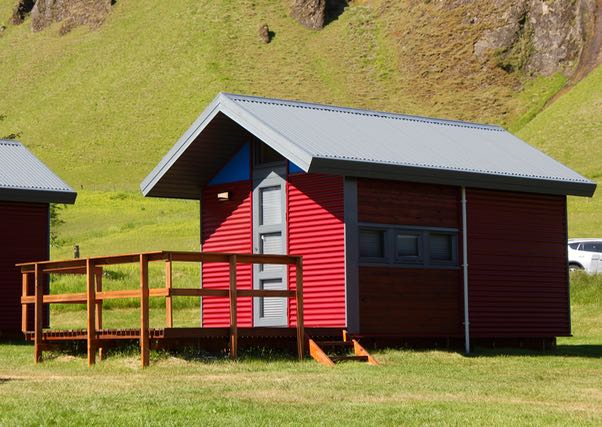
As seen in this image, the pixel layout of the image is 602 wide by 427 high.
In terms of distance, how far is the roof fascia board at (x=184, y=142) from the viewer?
24.6 m

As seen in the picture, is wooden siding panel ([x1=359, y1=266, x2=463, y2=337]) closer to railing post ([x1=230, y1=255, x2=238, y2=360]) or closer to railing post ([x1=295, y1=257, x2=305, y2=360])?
railing post ([x1=295, y1=257, x2=305, y2=360])

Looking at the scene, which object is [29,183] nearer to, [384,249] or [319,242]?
[319,242]

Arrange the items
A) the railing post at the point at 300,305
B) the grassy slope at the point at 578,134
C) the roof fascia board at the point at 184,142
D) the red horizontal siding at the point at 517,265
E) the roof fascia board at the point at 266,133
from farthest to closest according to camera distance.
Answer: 1. the grassy slope at the point at 578,134
2. the red horizontal siding at the point at 517,265
3. the roof fascia board at the point at 184,142
4. the roof fascia board at the point at 266,133
5. the railing post at the point at 300,305

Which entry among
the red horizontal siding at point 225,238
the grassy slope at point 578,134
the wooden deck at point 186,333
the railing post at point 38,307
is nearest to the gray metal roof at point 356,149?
the red horizontal siding at point 225,238

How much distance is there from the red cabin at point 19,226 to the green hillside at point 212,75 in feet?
189

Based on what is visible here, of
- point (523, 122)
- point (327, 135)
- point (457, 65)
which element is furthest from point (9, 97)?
point (327, 135)

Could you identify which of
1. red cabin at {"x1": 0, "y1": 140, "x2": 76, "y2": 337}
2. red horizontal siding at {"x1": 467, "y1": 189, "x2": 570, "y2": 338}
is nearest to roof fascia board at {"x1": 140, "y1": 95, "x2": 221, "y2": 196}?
red cabin at {"x1": 0, "y1": 140, "x2": 76, "y2": 337}

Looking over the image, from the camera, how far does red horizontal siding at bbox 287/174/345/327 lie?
2341 centimetres

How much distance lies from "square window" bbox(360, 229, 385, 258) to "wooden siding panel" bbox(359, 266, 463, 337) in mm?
289

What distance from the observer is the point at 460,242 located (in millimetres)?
Result: 25141

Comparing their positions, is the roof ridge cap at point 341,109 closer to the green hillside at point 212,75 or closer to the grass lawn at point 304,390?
the grass lawn at point 304,390

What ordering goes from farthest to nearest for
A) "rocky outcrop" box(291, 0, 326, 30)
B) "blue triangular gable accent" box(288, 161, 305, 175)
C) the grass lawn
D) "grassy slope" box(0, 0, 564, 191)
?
"rocky outcrop" box(291, 0, 326, 30) < "grassy slope" box(0, 0, 564, 191) < "blue triangular gable accent" box(288, 161, 305, 175) < the grass lawn

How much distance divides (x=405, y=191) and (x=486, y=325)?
338cm

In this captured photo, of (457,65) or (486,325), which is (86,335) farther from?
(457,65)
